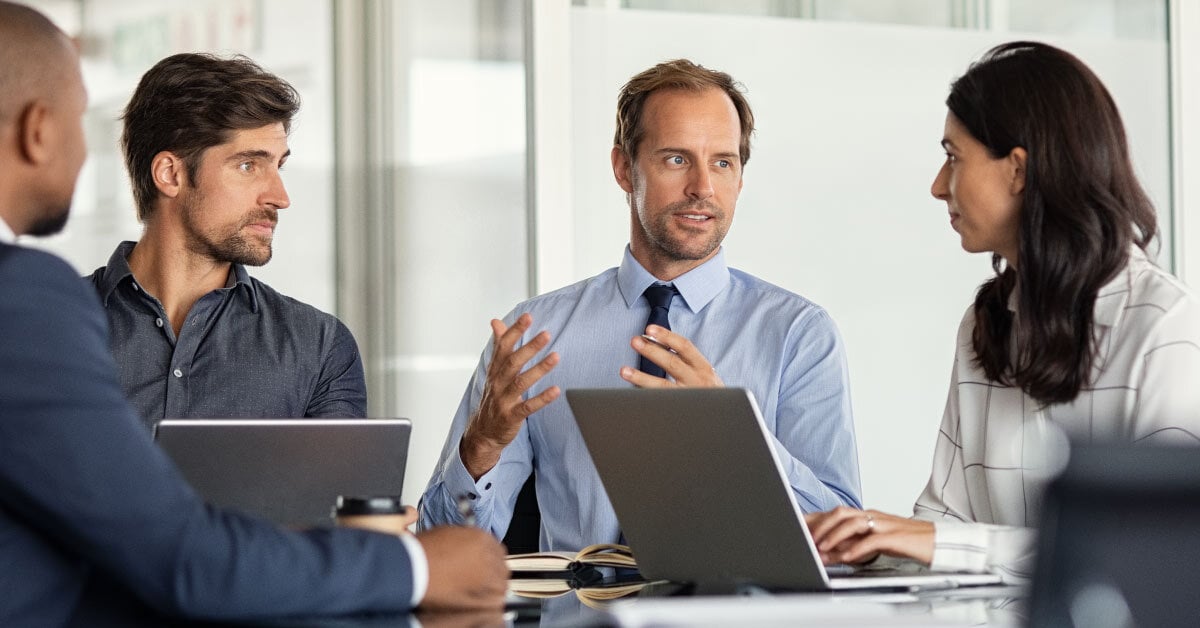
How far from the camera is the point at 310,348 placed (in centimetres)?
296

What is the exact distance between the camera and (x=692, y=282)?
2.86 meters

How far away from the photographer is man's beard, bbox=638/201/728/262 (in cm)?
284

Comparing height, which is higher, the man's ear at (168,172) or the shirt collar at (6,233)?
the man's ear at (168,172)

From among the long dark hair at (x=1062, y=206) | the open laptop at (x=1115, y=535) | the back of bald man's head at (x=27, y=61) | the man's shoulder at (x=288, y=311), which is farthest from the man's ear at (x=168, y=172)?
the open laptop at (x=1115, y=535)

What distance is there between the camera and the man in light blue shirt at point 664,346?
2.61 metres

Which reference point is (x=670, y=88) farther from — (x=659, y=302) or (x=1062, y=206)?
(x=1062, y=206)

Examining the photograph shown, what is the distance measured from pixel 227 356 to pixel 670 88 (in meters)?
1.09

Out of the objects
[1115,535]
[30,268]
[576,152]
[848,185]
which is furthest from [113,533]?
[848,185]

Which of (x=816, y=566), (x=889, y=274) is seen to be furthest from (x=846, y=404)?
(x=889, y=274)

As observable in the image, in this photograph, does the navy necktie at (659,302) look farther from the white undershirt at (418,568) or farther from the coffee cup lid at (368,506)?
the white undershirt at (418,568)

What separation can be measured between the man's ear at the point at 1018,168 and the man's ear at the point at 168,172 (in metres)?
1.78

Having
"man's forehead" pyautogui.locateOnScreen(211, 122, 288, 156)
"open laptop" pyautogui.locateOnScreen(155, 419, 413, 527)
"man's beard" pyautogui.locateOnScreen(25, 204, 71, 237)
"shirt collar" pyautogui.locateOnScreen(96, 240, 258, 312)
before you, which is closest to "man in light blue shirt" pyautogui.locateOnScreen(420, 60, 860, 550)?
"open laptop" pyautogui.locateOnScreen(155, 419, 413, 527)

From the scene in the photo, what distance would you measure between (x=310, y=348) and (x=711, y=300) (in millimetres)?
861

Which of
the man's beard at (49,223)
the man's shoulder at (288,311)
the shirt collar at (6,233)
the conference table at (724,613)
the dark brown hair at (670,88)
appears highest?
the dark brown hair at (670,88)
